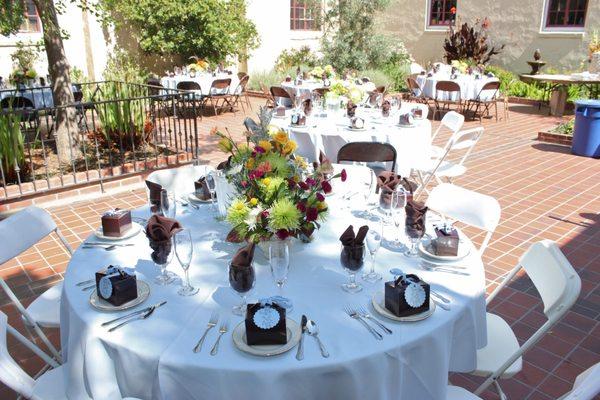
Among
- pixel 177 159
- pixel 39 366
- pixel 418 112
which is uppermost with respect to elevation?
pixel 418 112

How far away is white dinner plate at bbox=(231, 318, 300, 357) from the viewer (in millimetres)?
1541

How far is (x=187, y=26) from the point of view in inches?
492

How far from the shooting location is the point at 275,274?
1.79 metres

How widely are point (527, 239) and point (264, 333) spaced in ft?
11.5

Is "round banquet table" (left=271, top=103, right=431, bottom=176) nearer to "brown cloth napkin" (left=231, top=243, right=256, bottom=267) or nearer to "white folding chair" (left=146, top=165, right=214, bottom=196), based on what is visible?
"white folding chair" (left=146, top=165, right=214, bottom=196)

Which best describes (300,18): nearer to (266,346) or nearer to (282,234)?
(282,234)

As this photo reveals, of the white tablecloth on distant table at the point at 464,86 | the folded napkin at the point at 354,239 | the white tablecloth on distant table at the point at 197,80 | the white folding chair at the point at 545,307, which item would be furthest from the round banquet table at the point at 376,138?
the white tablecloth on distant table at the point at 197,80

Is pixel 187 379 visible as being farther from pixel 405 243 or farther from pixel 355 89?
pixel 355 89

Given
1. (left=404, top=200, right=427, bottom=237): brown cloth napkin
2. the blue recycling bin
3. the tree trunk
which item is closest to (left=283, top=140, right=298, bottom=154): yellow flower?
(left=404, top=200, right=427, bottom=237): brown cloth napkin

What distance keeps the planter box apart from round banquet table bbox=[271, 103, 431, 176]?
12.9 ft

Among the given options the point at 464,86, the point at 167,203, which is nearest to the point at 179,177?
the point at 167,203

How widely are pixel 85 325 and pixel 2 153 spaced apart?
4.25m

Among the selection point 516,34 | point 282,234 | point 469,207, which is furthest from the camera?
Answer: point 516,34

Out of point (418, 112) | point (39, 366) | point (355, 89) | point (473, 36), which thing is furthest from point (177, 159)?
point (473, 36)
